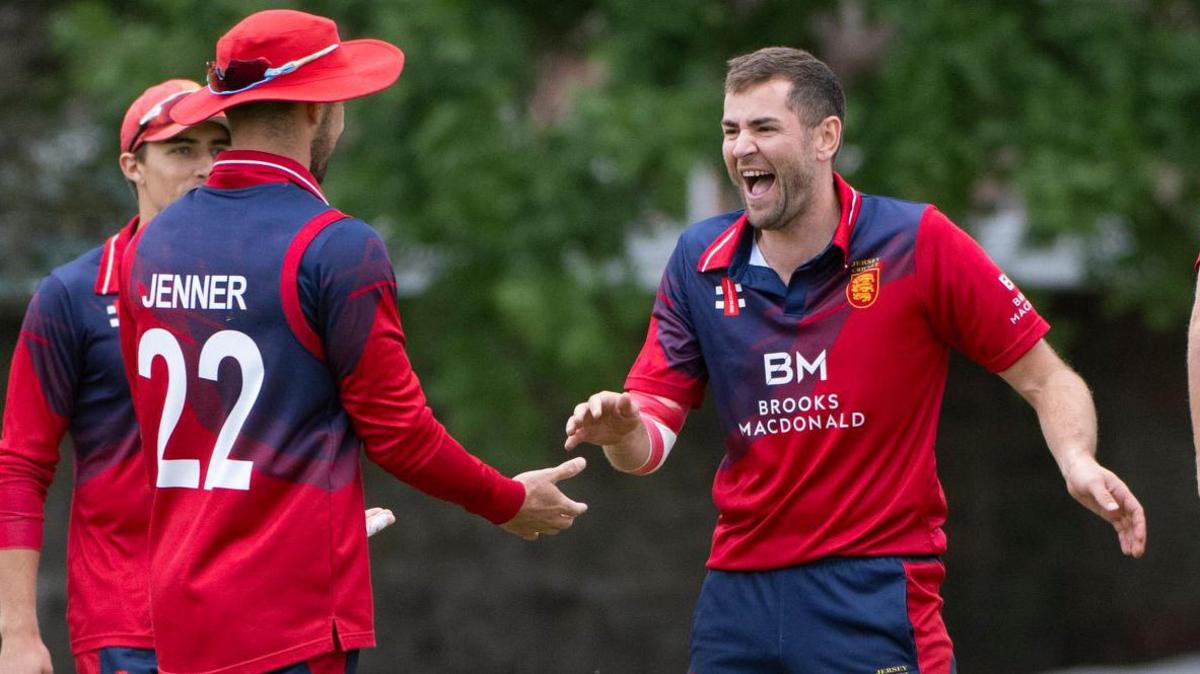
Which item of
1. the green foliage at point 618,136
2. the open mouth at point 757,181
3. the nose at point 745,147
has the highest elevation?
the green foliage at point 618,136

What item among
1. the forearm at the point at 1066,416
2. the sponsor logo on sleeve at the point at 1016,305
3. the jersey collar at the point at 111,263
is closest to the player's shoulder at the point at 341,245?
the jersey collar at the point at 111,263

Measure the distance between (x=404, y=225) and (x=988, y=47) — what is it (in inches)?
110

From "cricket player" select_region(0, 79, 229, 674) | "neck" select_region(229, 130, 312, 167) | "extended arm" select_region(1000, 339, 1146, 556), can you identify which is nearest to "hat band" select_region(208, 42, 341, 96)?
"neck" select_region(229, 130, 312, 167)

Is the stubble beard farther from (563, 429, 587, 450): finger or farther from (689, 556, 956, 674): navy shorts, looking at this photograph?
(689, 556, 956, 674): navy shorts

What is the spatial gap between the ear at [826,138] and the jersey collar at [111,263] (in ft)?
5.80

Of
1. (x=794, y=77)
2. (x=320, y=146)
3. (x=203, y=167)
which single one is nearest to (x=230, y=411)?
(x=320, y=146)

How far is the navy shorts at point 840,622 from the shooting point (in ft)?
13.9

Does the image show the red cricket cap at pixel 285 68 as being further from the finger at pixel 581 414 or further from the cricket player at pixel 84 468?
the finger at pixel 581 414

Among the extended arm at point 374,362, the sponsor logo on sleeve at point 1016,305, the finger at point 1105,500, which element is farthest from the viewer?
the sponsor logo on sleeve at point 1016,305

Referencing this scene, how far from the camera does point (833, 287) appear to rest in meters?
4.45

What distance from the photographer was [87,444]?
15.1 ft

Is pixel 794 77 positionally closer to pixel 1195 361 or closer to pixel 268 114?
pixel 1195 361

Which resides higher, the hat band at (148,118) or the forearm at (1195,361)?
the hat band at (148,118)

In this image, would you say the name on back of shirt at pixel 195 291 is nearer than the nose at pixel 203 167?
Yes
